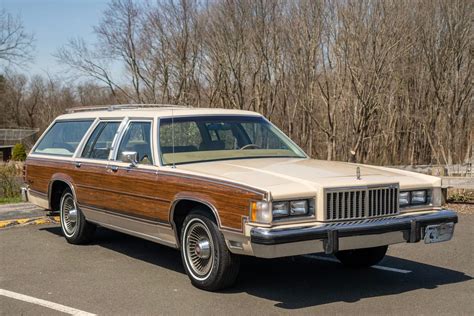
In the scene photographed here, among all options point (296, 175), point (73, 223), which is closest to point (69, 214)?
point (73, 223)

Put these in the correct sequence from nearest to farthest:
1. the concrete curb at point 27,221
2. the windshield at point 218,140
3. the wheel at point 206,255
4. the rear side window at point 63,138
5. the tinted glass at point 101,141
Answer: the wheel at point 206,255 < the windshield at point 218,140 < the tinted glass at point 101,141 < the rear side window at point 63,138 < the concrete curb at point 27,221

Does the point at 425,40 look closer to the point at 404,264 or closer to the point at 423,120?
the point at 423,120

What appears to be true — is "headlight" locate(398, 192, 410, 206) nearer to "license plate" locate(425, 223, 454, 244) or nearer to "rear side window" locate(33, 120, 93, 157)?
"license plate" locate(425, 223, 454, 244)

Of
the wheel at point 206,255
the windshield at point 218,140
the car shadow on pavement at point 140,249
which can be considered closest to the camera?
the wheel at point 206,255

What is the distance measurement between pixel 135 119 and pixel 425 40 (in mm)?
15163

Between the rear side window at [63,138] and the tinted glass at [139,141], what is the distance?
118 cm

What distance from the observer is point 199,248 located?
5.91 meters

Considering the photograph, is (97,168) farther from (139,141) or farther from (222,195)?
(222,195)

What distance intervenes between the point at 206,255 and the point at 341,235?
1318 mm

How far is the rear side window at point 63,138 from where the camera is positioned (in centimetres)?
837

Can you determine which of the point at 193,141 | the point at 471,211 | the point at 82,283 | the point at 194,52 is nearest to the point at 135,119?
the point at 193,141

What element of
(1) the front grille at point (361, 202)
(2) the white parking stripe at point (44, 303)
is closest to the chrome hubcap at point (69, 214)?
(2) the white parking stripe at point (44, 303)

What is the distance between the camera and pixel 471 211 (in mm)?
11383

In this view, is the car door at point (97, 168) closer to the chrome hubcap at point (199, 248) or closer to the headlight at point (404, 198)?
the chrome hubcap at point (199, 248)
